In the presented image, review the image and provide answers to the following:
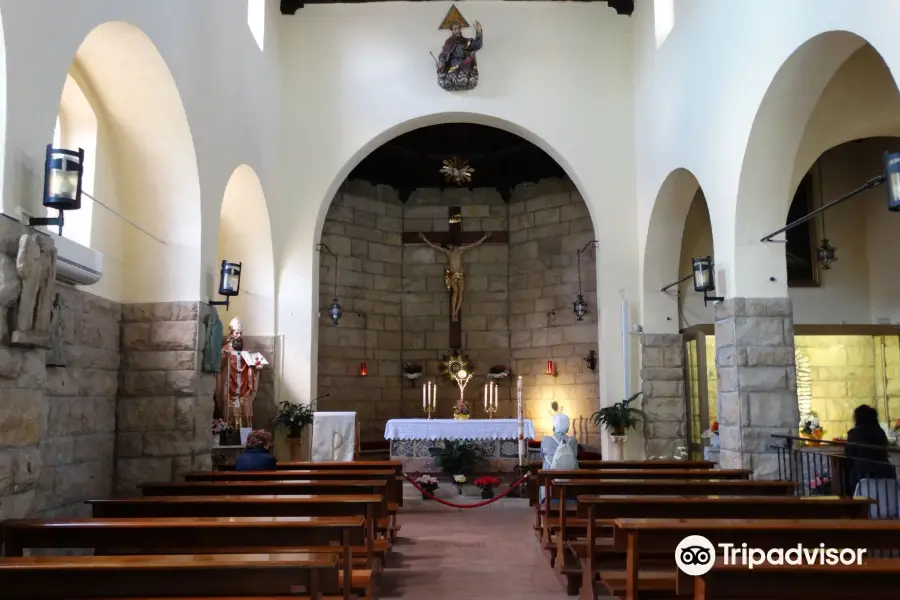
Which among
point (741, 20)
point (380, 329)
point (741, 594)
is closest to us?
point (741, 594)

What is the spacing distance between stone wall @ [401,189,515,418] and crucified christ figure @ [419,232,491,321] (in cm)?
22

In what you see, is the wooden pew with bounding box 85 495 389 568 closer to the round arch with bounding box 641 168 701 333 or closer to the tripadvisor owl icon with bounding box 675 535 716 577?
the tripadvisor owl icon with bounding box 675 535 716 577

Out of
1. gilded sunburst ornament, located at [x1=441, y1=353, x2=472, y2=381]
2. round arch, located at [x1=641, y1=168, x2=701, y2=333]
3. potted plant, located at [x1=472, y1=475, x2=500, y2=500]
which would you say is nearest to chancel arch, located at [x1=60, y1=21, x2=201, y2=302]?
potted plant, located at [x1=472, y1=475, x2=500, y2=500]

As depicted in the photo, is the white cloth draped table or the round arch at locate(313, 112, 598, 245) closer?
the white cloth draped table

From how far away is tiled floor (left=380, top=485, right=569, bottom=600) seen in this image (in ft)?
18.1

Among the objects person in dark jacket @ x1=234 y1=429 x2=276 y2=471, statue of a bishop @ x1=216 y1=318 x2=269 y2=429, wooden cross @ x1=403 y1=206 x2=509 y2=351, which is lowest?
person in dark jacket @ x1=234 y1=429 x2=276 y2=471

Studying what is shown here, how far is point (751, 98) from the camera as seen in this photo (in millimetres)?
6965

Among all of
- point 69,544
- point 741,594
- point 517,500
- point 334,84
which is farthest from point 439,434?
point 741,594

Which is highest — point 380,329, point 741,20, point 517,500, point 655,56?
point 655,56

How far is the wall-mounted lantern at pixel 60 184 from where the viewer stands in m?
4.56

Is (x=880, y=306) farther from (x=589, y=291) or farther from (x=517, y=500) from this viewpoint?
(x=517, y=500)

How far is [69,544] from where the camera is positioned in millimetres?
3730

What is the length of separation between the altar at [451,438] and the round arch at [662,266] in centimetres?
245

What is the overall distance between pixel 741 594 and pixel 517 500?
7630 millimetres
